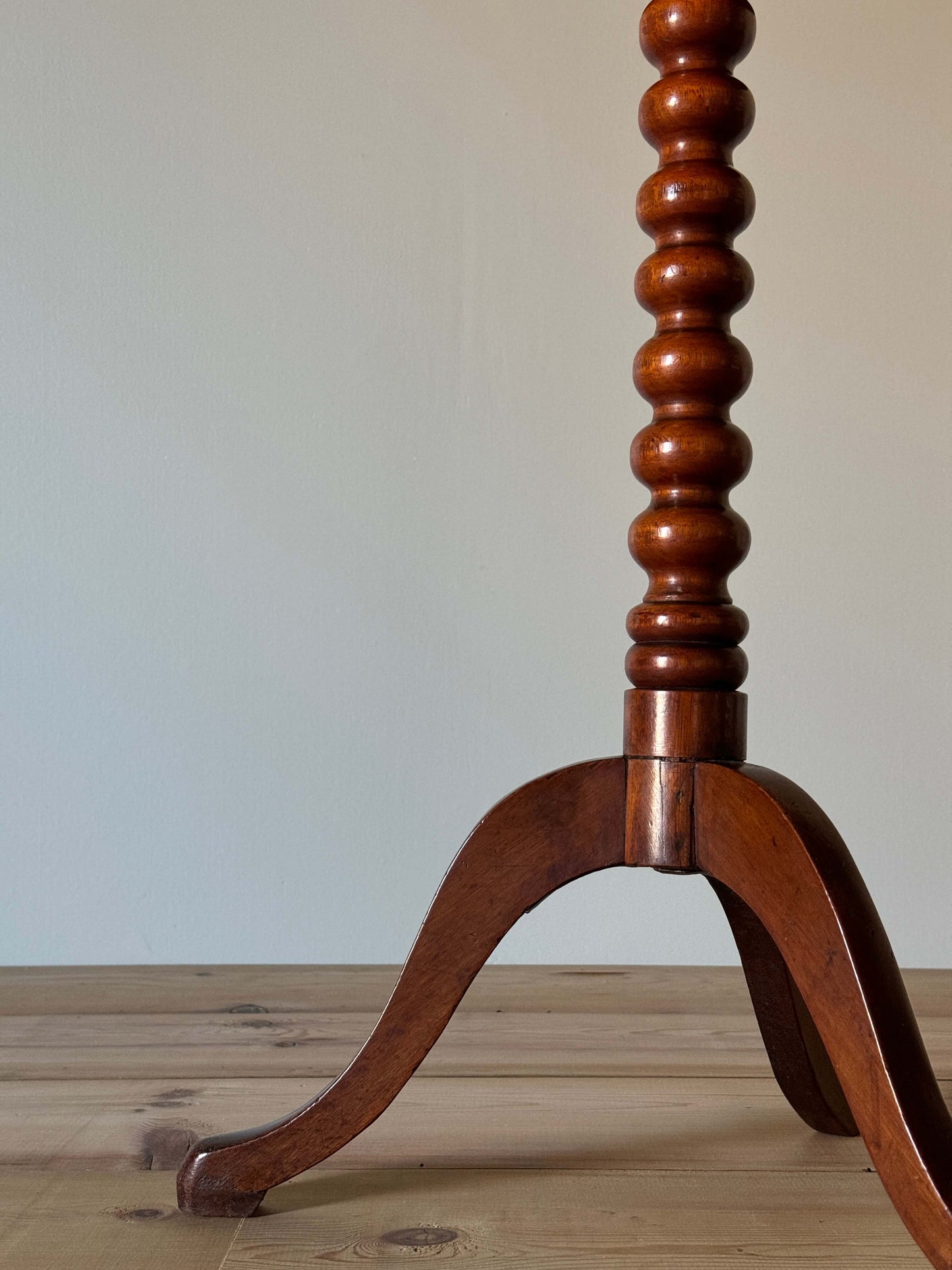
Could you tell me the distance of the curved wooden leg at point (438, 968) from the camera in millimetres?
586

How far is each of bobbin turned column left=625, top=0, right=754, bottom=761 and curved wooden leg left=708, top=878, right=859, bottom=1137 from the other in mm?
124

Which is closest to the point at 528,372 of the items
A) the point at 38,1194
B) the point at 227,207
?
the point at 227,207

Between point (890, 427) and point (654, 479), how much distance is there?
83 cm

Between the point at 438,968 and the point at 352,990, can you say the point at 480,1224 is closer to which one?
the point at 438,968

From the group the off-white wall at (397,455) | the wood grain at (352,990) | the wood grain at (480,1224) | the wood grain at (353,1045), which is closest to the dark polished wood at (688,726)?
the wood grain at (480,1224)

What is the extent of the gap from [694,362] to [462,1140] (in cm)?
47

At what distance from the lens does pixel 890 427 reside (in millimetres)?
1348

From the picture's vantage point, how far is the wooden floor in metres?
0.56

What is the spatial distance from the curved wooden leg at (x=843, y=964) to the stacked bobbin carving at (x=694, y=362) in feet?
0.25

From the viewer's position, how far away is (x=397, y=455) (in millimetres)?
1310

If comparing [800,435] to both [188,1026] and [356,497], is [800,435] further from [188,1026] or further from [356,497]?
[188,1026]

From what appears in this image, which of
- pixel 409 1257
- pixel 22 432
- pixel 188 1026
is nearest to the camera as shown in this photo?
pixel 409 1257

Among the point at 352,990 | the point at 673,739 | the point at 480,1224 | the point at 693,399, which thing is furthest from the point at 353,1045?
the point at 693,399

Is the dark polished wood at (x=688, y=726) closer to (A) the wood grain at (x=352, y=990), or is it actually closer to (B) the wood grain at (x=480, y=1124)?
(B) the wood grain at (x=480, y=1124)
